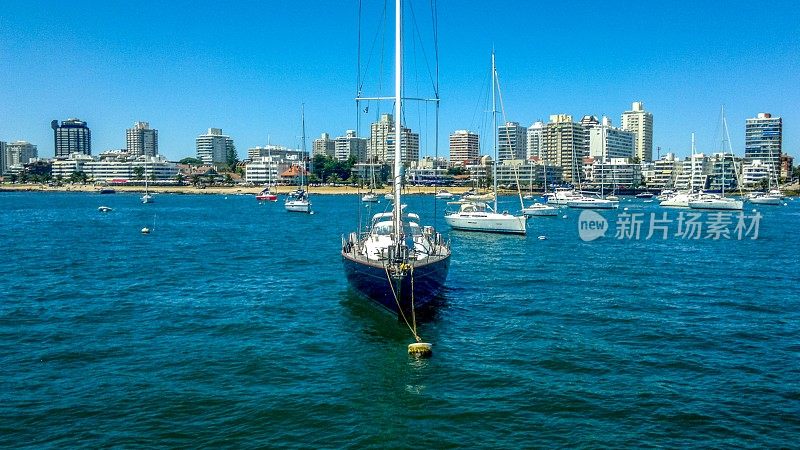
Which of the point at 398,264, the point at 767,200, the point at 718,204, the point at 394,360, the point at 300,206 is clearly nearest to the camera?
the point at 394,360

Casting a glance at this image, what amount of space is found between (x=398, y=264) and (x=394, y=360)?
179 inches

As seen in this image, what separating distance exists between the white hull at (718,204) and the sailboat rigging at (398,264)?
108201mm

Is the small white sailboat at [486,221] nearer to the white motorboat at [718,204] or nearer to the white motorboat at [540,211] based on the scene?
the white motorboat at [540,211]

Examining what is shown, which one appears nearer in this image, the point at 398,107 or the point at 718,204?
the point at 398,107

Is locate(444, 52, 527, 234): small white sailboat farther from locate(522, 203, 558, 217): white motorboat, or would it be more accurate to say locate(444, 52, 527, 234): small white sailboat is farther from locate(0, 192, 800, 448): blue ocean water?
locate(522, 203, 558, 217): white motorboat

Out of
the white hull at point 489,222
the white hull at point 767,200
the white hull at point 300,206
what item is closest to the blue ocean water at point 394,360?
the white hull at point 489,222

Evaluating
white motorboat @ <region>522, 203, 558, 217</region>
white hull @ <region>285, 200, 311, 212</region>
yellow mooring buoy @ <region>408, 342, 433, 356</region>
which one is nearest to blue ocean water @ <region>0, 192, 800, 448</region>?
yellow mooring buoy @ <region>408, 342, 433, 356</region>

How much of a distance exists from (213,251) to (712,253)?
4302 centimetres

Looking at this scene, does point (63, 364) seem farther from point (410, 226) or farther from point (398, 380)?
point (410, 226)

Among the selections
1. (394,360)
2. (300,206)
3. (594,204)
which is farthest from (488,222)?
(594,204)

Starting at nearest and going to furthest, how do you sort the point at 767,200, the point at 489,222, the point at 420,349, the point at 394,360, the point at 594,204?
the point at 394,360
the point at 420,349
the point at 489,222
the point at 594,204
the point at 767,200

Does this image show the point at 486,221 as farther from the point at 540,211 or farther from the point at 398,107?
the point at 398,107

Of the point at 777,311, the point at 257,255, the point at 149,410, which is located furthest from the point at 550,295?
the point at 257,255

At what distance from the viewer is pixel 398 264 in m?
25.1
